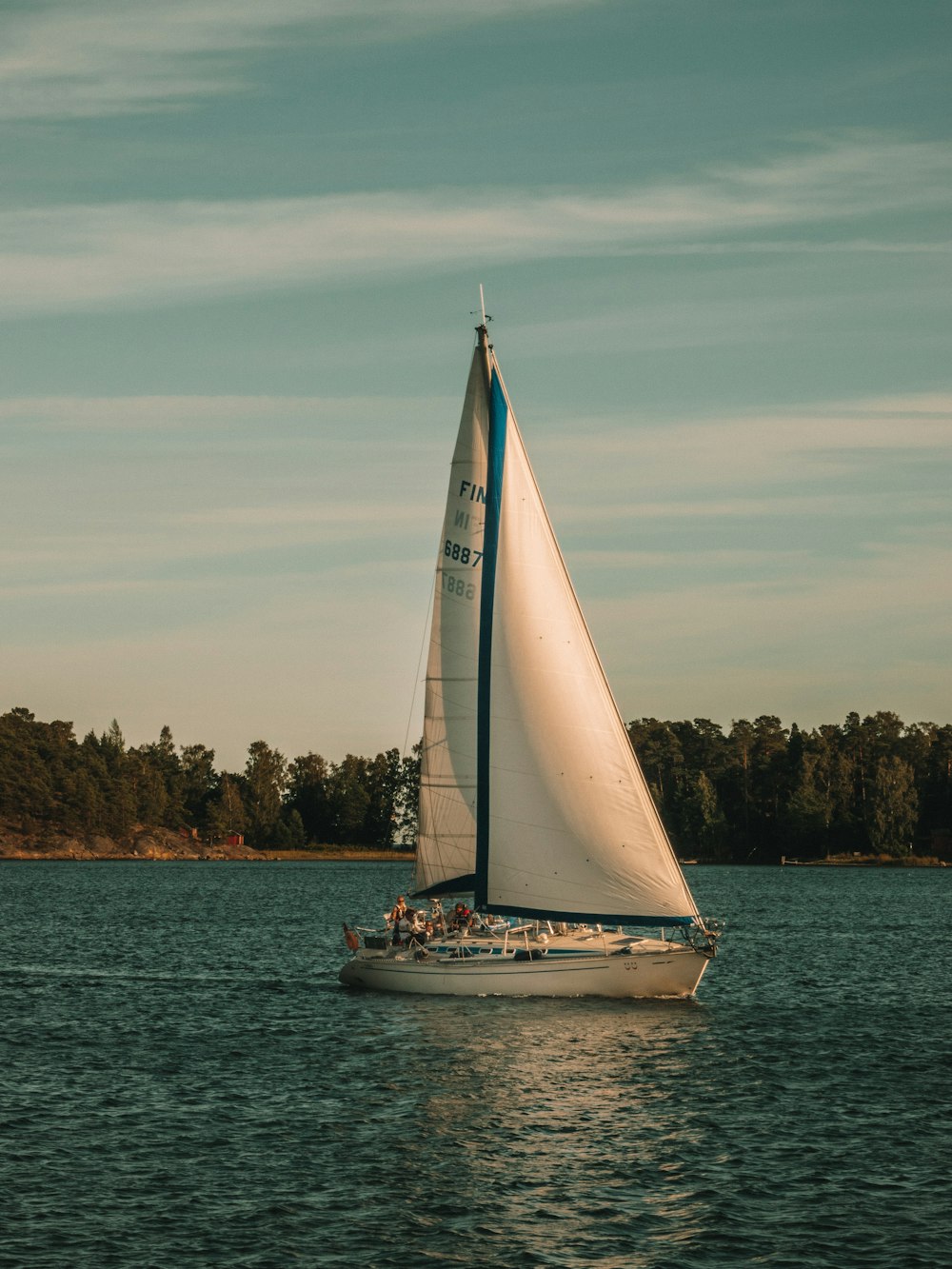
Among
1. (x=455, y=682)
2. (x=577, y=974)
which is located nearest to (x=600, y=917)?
(x=577, y=974)

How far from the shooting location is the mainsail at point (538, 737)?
160 feet

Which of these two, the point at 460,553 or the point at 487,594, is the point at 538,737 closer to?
the point at 487,594

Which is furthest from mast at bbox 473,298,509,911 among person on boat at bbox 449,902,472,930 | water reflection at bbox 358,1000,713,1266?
water reflection at bbox 358,1000,713,1266

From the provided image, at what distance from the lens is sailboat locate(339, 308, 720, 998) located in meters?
48.8

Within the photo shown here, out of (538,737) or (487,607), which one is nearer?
(538,737)

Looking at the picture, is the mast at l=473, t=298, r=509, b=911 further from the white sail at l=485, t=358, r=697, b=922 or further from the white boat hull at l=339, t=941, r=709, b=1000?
the white boat hull at l=339, t=941, r=709, b=1000

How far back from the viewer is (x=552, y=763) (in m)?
49.6

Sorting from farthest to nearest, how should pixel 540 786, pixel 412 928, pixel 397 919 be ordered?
pixel 397 919
pixel 412 928
pixel 540 786

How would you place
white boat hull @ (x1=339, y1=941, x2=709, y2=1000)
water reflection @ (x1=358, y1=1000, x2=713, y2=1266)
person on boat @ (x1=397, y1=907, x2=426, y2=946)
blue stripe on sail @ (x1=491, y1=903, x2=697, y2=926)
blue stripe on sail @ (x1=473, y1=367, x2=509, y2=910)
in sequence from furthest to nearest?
person on boat @ (x1=397, y1=907, x2=426, y2=946), blue stripe on sail @ (x1=473, y1=367, x2=509, y2=910), white boat hull @ (x1=339, y1=941, x2=709, y2=1000), blue stripe on sail @ (x1=491, y1=903, x2=697, y2=926), water reflection @ (x1=358, y1=1000, x2=713, y2=1266)

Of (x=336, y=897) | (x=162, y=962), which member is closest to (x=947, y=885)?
(x=336, y=897)

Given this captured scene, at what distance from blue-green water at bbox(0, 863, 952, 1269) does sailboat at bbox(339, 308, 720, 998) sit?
161cm

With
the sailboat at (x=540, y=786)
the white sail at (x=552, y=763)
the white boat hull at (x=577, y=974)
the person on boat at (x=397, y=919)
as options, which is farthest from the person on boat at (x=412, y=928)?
the white sail at (x=552, y=763)

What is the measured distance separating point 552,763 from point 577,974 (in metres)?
6.51

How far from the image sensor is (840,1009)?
187ft
